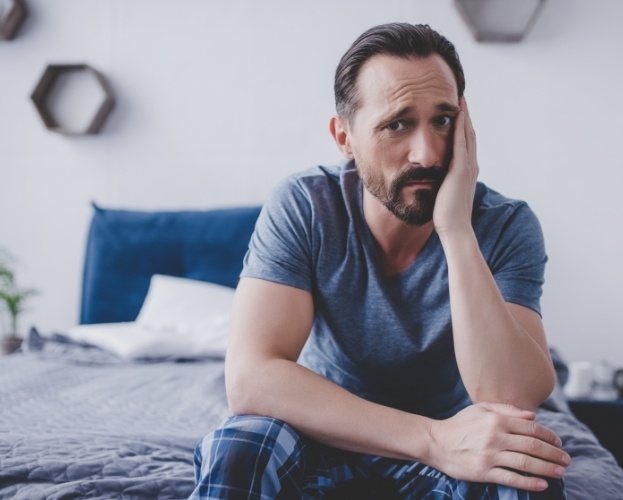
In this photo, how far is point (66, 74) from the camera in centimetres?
A: 307

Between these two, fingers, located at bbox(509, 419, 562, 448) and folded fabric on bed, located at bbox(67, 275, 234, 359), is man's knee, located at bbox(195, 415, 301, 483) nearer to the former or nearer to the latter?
fingers, located at bbox(509, 419, 562, 448)

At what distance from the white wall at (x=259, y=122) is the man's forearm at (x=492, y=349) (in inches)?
66.4

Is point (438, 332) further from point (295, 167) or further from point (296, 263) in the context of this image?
point (295, 167)

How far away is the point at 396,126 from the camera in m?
1.22

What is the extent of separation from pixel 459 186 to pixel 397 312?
0.26 meters

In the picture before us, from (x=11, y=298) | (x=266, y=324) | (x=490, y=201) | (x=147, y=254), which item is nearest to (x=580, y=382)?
(x=490, y=201)

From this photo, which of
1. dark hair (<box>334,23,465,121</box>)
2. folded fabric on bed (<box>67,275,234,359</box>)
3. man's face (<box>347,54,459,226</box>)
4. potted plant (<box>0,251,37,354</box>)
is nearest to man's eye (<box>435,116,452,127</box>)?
man's face (<box>347,54,459,226</box>)

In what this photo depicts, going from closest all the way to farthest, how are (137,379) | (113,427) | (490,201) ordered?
1. (490,201)
2. (113,427)
3. (137,379)

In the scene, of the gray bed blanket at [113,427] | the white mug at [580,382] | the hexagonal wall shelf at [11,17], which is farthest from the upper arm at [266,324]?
the hexagonal wall shelf at [11,17]

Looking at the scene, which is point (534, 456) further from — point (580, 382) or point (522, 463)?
point (580, 382)

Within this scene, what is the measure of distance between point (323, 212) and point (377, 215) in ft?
0.37

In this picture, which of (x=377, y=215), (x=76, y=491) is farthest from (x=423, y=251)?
(x=76, y=491)

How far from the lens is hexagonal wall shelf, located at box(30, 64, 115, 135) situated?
3.02 meters

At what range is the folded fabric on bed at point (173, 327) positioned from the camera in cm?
227
